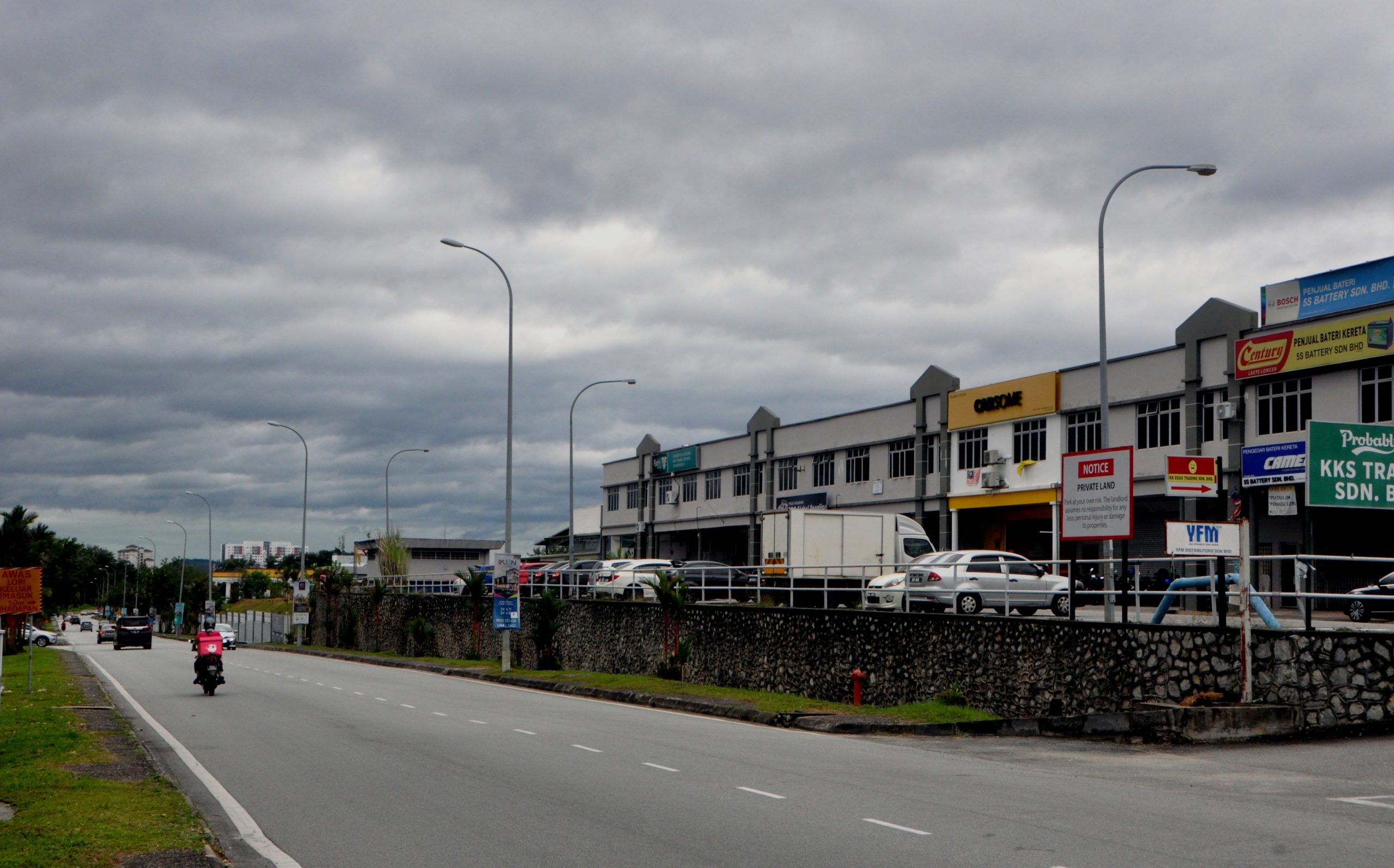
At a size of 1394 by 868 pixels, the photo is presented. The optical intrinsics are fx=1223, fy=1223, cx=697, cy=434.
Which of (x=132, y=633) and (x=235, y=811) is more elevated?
(x=235, y=811)

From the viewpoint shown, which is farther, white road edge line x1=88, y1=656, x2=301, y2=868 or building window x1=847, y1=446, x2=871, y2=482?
building window x1=847, y1=446, x2=871, y2=482

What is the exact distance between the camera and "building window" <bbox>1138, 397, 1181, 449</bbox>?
43500mm

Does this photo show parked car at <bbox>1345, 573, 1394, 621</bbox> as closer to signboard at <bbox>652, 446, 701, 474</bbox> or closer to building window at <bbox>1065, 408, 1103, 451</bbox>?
building window at <bbox>1065, 408, 1103, 451</bbox>

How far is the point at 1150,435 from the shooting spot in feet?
146

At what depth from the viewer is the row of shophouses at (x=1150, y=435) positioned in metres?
38.7

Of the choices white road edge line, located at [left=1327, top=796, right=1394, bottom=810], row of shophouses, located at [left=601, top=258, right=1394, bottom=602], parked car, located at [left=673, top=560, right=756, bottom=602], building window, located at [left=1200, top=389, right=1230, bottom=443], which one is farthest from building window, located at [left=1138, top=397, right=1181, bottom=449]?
white road edge line, located at [left=1327, top=796, right=1394, bottom=810]

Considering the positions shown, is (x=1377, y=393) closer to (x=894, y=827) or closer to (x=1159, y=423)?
(x=1159, y=423)

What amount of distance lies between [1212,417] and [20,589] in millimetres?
36262

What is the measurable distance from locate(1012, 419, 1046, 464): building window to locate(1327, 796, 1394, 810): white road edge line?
38471 millimetres

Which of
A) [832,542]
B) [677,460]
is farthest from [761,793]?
[677,460]

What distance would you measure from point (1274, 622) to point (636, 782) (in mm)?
10158

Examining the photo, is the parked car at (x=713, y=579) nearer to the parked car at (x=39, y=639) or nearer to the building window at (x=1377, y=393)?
the building window at (x=1377, y=393)

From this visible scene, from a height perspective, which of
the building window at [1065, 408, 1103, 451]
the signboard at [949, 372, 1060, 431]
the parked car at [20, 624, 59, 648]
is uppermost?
the signboard at [949, 372, 1060, 431]

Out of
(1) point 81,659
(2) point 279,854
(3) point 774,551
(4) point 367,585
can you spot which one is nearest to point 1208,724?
(2) point 279,854
